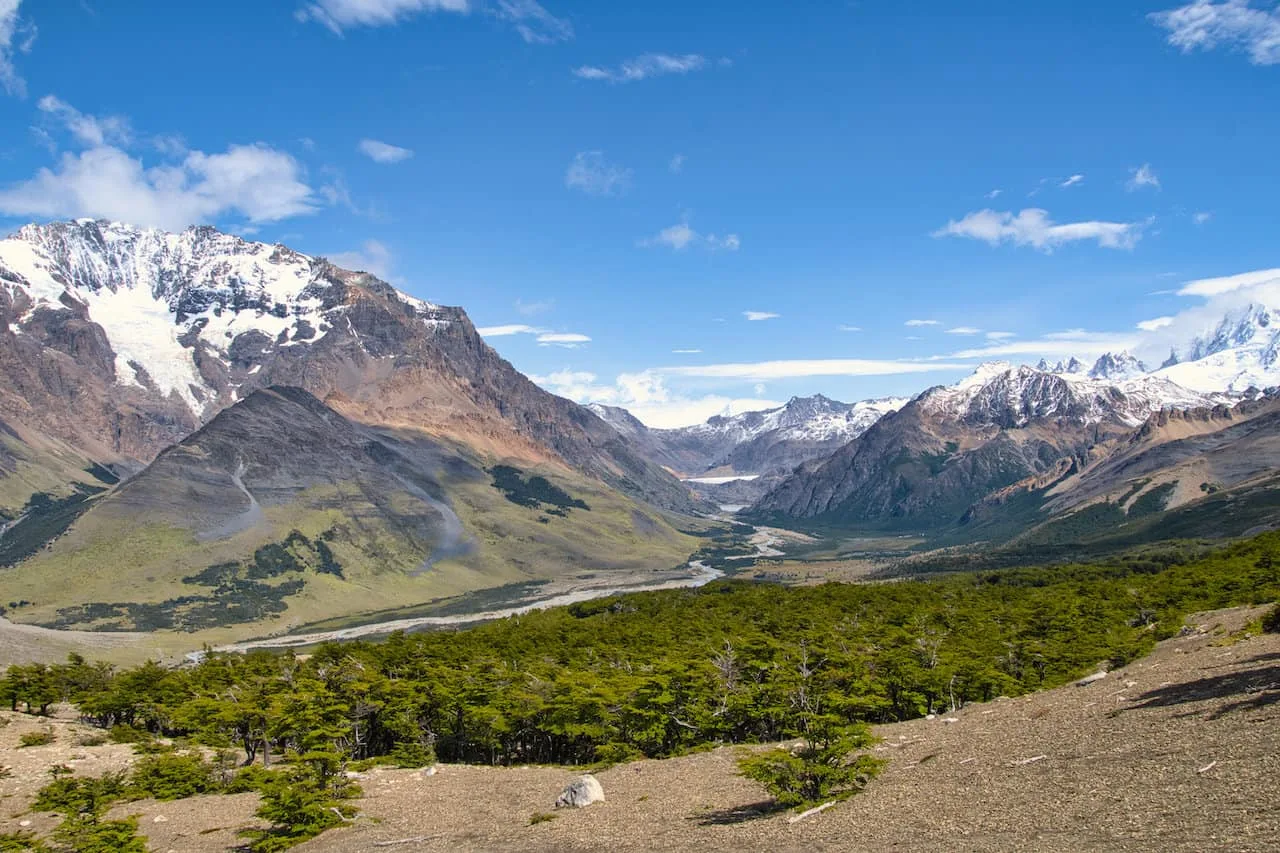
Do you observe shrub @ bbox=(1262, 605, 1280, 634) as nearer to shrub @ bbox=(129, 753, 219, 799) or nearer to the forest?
the forest

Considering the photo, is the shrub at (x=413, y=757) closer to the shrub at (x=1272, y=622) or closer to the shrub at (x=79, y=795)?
the shrub at (x=79, y=795)

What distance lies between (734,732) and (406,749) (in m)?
29.2

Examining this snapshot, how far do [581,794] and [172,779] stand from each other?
35.6 meters

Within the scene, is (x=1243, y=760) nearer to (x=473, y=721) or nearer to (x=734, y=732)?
(x=734, y=732)

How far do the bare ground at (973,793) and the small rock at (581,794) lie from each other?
125 cm

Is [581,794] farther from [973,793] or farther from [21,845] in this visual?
[21,845]

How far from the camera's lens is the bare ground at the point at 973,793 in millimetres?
32469

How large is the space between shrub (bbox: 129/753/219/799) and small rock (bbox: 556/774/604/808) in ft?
106

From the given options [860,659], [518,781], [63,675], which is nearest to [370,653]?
[63,675]

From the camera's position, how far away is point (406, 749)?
261 ft

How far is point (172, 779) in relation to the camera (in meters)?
69.1

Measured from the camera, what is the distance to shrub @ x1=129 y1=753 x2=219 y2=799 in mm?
67812

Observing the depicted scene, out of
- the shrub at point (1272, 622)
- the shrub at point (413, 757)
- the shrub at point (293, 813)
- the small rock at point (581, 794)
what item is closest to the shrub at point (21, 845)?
the shrub at point (293, 813)

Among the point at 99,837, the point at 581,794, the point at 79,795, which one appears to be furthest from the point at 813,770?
the point at 79,795
